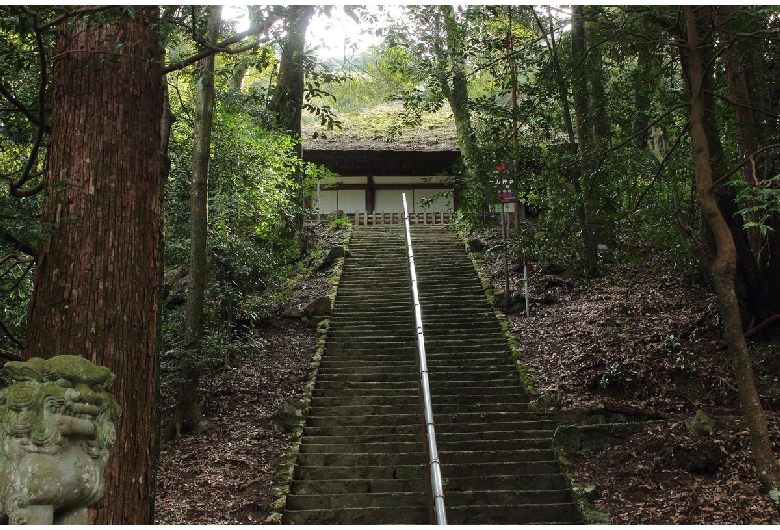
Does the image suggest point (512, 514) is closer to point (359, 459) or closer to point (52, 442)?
point (359, 459)

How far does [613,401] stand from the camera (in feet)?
27.6

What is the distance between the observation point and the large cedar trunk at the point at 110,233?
12.1ft

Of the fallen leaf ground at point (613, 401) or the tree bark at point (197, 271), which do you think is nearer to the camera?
the fallen leaf ground at point (613, 401)

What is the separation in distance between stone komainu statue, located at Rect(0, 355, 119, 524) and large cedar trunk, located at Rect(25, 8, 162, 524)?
3.47ft

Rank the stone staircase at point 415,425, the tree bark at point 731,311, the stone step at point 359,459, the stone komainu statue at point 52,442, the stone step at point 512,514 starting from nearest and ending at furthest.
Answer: the stone komainu statue at point 52,442
the tree bark at point 731,311
the stone step at point 512,514
the stone staircase at point 415,425
the stone step at point 359,459

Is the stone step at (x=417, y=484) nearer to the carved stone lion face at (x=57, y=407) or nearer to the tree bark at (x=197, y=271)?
the tree bark at (x=197, y=271)

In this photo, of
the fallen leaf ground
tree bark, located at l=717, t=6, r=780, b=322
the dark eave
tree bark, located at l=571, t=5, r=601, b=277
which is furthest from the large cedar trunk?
the dark eave

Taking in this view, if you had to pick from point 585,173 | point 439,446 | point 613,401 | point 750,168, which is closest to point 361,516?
point 439,446

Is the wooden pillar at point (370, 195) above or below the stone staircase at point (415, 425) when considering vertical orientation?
above

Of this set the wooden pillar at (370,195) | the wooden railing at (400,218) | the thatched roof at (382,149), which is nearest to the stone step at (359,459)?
the wooden railing at (400,218)

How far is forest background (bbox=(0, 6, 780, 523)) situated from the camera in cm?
385

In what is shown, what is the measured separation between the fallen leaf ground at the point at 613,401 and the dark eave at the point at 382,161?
25.6ft

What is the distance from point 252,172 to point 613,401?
22.0 feet

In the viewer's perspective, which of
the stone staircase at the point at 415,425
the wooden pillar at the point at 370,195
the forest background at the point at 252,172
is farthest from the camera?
the wooden pillar at the point at 370,195
